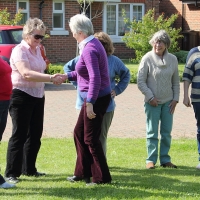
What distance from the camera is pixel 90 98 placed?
6309 millimetres

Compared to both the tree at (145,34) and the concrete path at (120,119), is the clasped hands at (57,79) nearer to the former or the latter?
the concrete path at (120,119)

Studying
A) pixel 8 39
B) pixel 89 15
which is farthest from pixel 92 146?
pixel 89 15

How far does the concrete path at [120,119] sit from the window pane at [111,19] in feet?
39.1

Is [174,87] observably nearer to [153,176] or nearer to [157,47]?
[157,47]

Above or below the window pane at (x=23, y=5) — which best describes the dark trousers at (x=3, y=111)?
below

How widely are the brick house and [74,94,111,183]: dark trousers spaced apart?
19565mm

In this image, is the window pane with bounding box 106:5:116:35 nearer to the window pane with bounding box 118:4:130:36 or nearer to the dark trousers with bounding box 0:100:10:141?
the window pane with bounding box 118:4:130:36

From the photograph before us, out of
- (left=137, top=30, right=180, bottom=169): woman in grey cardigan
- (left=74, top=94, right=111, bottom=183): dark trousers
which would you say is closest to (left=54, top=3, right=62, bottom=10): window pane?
(left=137, top=30, right=180, bottom=169): woman in grey cardigan

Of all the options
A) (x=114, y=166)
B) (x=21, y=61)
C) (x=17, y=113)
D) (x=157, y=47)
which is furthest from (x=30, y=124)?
(x=157, y=47)

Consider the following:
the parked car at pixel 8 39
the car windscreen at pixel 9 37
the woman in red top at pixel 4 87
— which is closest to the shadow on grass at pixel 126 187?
the woman in red top at pixel 4 87

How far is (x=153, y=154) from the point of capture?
787cm

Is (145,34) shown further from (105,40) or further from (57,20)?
(105,40)

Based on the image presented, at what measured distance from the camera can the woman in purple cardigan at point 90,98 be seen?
248 inches

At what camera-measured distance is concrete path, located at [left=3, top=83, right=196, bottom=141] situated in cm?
1080
